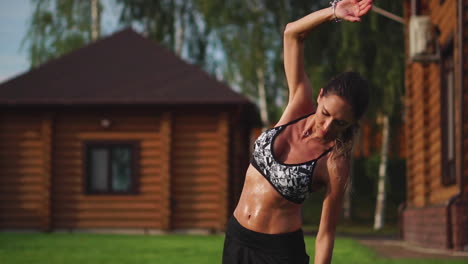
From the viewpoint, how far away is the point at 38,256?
13461 millimetres

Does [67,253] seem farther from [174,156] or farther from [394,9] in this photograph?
[394,9]

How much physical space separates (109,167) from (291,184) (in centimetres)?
1875

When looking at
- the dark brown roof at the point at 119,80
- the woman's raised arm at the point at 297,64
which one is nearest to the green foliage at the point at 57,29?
the dark brown roof at the point at 119,80

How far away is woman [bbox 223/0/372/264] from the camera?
387 cm

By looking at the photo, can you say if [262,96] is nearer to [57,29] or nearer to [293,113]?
[57,29]

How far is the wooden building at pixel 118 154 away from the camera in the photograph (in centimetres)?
2188

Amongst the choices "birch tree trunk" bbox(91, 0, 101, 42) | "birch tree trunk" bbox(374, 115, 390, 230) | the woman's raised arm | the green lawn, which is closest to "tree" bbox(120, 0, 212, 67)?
"birch tree trunk" bbox(91, 0, 101, 42)

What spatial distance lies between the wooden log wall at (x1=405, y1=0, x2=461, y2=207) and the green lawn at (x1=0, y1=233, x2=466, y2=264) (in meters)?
1.79

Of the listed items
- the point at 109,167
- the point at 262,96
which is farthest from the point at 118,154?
the point at 262,96

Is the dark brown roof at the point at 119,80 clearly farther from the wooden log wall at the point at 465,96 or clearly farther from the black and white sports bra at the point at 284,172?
the black and white sports bra at the point at 284,172

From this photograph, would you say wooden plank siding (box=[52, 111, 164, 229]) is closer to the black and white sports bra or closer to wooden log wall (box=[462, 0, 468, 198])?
wooden log wall (box=[462, 0, 468, 198])

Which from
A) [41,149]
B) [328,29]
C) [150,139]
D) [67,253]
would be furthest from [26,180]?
[328,29]

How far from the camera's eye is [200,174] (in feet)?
72.1

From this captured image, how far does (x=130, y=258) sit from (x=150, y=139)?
9.22 metres
